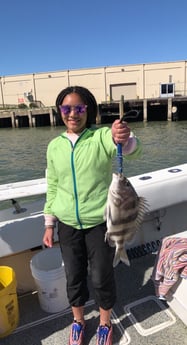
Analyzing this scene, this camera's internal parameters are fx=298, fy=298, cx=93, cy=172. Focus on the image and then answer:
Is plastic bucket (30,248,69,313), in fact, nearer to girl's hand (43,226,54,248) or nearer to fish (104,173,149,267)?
girl's hand (43,226,54,248)

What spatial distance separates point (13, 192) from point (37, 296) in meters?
1.01

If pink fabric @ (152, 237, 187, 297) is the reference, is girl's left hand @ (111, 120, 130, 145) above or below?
above

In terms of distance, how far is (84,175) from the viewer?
1935mm

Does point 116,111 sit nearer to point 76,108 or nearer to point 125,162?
point 125,162

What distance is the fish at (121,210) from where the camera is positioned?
157cm

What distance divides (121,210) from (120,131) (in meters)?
0.43

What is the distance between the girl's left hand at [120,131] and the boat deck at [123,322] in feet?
5.10

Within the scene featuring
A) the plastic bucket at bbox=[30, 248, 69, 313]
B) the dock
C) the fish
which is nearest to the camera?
the fish

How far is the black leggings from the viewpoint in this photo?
6.62ft

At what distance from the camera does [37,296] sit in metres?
2.81

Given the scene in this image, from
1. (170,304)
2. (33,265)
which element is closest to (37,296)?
(33,265)

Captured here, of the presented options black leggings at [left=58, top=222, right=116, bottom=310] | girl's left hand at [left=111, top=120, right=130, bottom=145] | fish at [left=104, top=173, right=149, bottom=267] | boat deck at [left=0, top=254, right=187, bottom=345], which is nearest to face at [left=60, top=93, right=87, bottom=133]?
girl's left hand at [left=111, top=120, right=130, bottom=145]

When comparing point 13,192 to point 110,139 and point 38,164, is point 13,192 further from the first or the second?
point 38,164

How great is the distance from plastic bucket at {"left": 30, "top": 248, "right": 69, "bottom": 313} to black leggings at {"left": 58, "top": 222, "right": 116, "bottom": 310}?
1.10 ft
